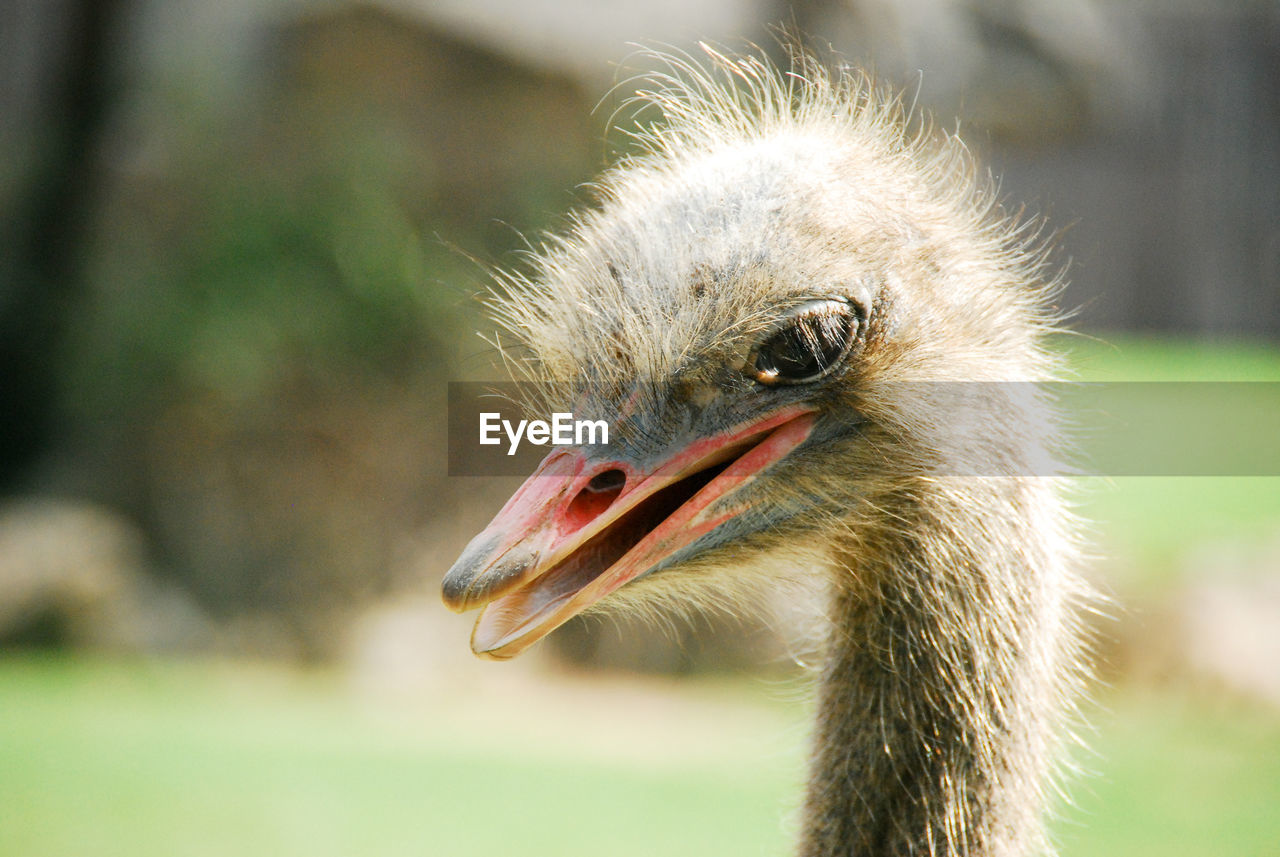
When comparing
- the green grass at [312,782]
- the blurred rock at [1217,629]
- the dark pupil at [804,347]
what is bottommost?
the green grass at [312,782]

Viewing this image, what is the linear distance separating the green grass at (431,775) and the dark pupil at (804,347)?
2.42 metres

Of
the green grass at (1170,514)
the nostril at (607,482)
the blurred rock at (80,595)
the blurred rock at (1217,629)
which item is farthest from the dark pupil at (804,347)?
the blurred rock at (80,595)

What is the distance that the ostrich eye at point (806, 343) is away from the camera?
148 centimetres

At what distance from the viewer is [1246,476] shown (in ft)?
17.5

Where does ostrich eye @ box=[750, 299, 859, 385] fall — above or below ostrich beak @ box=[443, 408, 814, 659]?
above

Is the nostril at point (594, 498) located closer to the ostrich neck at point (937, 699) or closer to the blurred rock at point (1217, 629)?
the ostrich neck at point (937, 699)

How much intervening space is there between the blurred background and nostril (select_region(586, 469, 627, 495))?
3.13 meters

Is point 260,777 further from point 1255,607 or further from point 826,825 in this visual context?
point 1255,607

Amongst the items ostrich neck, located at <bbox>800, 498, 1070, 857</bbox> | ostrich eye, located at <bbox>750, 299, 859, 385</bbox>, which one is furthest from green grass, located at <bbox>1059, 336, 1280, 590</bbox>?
ostrich eye, located at <bbox>750, 299, 859, 385</bbox>

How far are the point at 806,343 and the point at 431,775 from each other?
345cm

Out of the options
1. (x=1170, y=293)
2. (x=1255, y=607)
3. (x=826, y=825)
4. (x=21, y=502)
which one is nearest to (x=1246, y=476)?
(x=1255, y=607)

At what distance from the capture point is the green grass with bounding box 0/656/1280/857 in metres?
4.00

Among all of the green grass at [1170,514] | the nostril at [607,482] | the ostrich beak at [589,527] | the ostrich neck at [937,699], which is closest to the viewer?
the ostrich beak at [589,527]

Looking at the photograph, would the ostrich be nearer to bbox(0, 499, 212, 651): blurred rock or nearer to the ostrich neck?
the ostrich neck
